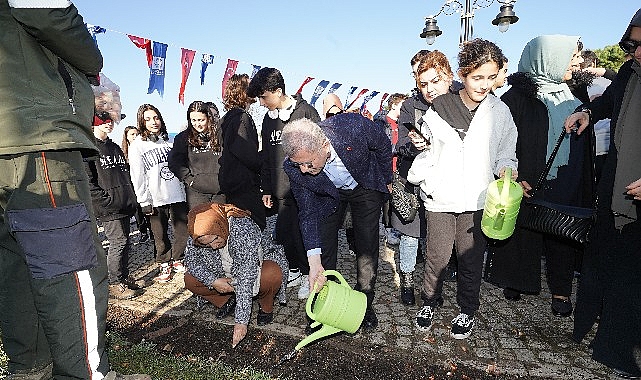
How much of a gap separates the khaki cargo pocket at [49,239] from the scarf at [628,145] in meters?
3.09

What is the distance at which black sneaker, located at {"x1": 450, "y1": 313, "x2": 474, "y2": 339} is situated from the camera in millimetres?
3404

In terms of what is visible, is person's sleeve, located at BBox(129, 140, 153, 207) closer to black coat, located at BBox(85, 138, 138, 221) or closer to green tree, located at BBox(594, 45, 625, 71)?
black coat, located at BBox(85, 138, 138, 221)

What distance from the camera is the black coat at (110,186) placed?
4.07 metres

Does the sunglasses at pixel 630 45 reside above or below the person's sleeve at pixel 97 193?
above

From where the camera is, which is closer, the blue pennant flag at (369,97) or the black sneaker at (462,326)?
the black sneaker at (462,326)

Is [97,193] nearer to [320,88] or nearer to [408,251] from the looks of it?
[408,251]

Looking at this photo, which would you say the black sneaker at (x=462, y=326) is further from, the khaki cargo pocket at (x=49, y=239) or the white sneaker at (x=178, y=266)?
the white sneaker at (x=178, y=266)

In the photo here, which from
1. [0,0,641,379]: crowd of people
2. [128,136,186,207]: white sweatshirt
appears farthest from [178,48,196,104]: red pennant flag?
[0,0,641,379]: crowd of people

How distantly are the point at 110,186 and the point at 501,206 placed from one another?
Result: 11.8 ft

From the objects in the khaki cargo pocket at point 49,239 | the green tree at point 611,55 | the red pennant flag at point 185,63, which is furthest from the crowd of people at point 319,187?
the green tree at point 611,55

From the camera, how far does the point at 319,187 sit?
3.15m

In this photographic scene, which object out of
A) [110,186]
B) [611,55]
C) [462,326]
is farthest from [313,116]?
[611,55]

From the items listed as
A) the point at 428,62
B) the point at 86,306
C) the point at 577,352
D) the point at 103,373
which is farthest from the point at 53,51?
the point at 577,352

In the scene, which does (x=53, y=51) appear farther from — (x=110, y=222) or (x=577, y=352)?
(x=577, y=352)
